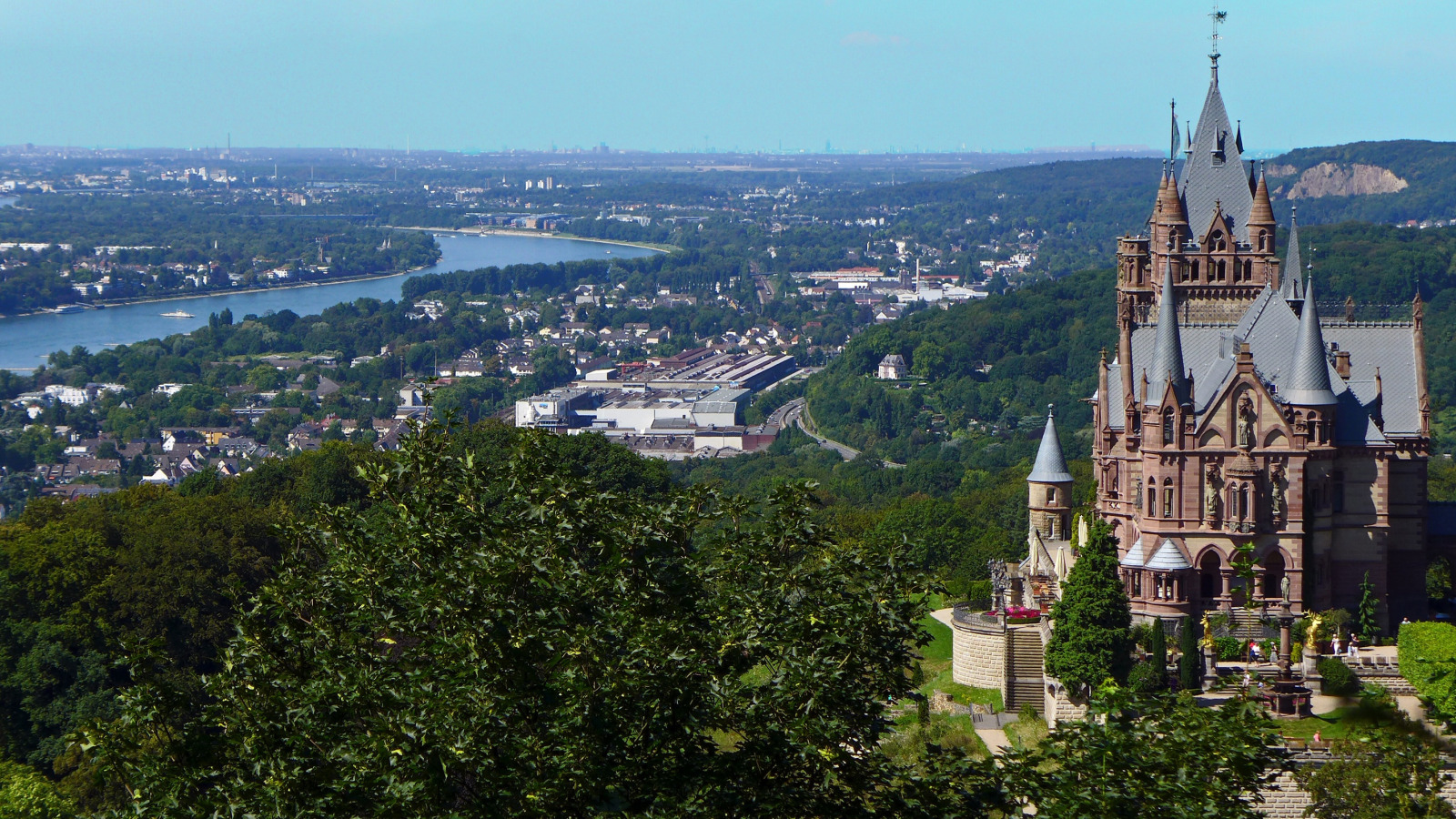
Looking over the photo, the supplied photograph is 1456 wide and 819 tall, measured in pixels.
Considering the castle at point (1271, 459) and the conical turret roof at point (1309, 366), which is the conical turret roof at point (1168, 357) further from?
the conical turret roof at point (1309, 366)

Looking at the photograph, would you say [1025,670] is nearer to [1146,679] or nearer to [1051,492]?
[1146,679]

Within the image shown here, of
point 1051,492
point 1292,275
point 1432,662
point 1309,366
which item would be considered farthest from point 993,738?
point 1292,275

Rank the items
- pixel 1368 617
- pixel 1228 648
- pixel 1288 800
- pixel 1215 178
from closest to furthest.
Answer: pixel 1288 800 < pixel 1228 648 < pixel 1368 617 < pixel 1215 178

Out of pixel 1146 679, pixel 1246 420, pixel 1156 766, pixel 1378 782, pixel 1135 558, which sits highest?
pixel 1246 420

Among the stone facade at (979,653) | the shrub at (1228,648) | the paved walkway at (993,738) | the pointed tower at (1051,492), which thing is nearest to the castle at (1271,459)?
the shrub at (1228,648)

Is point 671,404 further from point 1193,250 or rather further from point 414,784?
point 414,784

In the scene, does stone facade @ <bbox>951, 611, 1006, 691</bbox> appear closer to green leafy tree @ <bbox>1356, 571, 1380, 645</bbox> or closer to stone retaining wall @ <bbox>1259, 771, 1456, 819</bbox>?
green leafy tree @ <bbox>1356, 571, 1380, 645</bbox>
